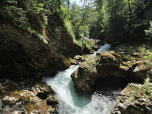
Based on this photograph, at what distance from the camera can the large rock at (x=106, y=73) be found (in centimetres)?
755

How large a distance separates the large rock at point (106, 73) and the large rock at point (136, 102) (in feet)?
7.64

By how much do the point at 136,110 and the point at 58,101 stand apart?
5.13 meters

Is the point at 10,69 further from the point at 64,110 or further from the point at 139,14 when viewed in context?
the point at 139,14

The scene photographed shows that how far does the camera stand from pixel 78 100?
6957 millimetres

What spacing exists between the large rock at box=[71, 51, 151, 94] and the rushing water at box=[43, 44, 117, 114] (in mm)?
675

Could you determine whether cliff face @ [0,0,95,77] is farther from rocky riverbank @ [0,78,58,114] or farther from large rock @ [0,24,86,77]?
rocky riverbank @ [0,78,58,114]

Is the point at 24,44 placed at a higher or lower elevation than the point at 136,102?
higher

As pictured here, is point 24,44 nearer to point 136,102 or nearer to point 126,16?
point 136,102

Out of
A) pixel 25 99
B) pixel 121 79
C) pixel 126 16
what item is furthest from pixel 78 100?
pixel 126 16

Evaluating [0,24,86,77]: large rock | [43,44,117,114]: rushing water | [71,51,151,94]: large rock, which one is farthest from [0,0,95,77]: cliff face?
[71,51,151,94]: large rock

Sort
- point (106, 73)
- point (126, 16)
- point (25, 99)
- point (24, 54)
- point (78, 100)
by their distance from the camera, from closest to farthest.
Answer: point (25, 99)
point (78, 100)
point (24, 54)
point (106, 73)
point (126, 16)

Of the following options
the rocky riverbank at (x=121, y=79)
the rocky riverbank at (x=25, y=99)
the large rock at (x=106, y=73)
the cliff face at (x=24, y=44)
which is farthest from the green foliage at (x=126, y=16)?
the rocky riverbank at (x=25, y=99)

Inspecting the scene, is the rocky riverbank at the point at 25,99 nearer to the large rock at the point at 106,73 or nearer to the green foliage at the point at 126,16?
the large rock at the point at 106,73

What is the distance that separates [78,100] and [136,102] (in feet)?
13.1
